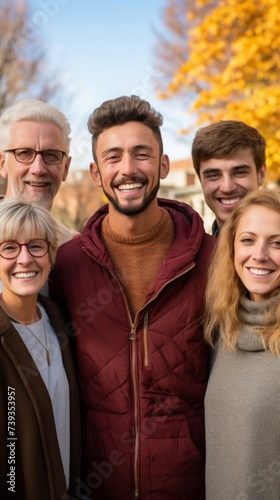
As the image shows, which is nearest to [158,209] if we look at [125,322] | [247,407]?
[125,322]

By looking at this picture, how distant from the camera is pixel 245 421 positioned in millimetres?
2818

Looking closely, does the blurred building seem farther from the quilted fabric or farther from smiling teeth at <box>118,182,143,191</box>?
the quilted fabric

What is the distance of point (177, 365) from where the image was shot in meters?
3.16

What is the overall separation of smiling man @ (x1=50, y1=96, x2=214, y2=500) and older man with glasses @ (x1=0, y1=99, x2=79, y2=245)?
605 millimetres

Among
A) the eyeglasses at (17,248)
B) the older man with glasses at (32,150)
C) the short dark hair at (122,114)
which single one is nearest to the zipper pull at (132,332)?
the eyeglasses at (17,248)

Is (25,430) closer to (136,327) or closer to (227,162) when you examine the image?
(136,327)

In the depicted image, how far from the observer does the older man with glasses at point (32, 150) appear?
156 inches

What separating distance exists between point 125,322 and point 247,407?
2.52 feet

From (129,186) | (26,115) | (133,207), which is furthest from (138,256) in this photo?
(26,115)

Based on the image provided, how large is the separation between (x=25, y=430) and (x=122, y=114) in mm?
1769

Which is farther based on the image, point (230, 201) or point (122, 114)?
point (230, 201)

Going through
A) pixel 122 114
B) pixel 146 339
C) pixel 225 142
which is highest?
→ pixel 225 142

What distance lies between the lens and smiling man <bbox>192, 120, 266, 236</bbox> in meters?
4.14

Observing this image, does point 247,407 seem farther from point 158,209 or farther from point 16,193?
point 16,193
